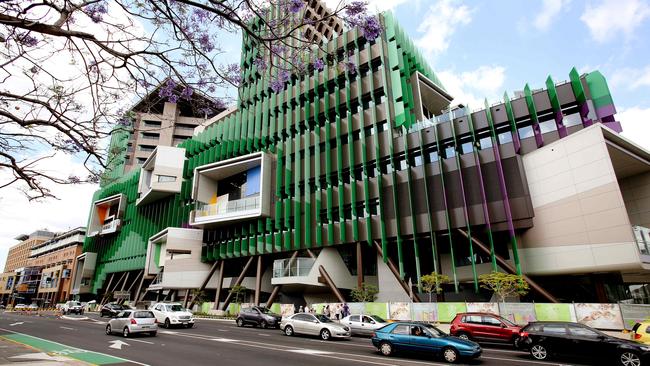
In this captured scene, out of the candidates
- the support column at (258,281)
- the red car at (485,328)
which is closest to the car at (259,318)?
the support column at (258,281)

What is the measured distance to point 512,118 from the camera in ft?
91.7

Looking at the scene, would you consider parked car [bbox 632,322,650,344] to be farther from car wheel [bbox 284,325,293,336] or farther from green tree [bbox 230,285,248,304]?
green tree [bbox 230,285,248,304]

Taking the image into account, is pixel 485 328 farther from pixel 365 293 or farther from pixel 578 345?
pixel 365 293

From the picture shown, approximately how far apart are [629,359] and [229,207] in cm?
3754

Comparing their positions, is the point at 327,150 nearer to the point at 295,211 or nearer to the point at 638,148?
the point at 295,211

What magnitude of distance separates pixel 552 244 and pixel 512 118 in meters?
10.0

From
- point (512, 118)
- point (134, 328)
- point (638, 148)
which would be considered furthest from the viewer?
point (512, 118)

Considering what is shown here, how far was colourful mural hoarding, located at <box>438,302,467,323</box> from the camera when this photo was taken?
22.7 metres

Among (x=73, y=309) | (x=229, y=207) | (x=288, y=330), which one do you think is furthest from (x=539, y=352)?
(x=73, y=309)

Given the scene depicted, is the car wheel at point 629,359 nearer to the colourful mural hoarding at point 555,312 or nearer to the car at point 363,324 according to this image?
the colourful mural hoarding at point 555,312

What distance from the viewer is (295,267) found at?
108 ft

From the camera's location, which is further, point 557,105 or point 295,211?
point 295,211

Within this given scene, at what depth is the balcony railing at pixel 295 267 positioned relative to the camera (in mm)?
32625

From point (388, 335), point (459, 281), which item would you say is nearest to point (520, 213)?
point (459, 281)
